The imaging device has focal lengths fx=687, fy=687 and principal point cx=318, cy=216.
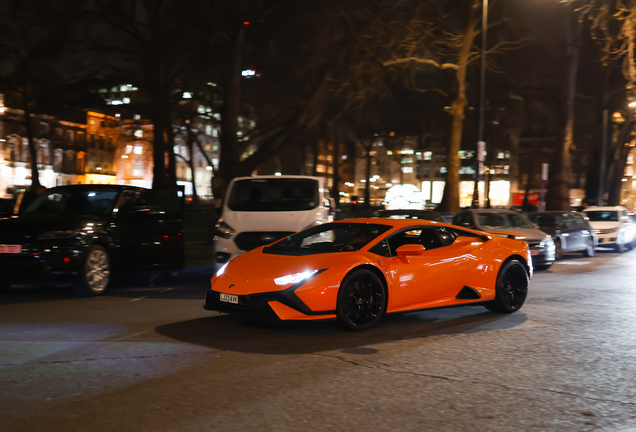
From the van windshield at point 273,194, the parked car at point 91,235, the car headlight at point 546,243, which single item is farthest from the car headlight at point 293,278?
the car headlight at point 546,243

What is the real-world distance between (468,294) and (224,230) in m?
4.91

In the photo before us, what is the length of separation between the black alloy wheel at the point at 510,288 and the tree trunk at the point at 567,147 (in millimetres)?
23818

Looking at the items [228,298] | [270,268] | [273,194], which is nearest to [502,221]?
[273,194]

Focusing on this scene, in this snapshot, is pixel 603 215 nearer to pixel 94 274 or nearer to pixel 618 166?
pixel 94 274

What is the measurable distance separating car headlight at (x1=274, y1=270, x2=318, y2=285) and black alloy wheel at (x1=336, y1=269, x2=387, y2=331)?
391 millimetres

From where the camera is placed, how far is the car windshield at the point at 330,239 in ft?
26.1

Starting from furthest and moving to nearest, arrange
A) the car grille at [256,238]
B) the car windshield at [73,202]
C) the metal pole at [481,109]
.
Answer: the metal pole at [481,109] → the car grille at [256,238] → the car windshield at [73,202]

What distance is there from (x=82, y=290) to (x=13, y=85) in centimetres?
2116

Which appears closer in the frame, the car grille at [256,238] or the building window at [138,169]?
the car grille at [256,238]

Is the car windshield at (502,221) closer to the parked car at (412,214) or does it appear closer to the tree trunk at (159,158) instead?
the parked car at (412,214)

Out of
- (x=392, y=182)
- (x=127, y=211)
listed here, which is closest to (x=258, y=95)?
(x=127, y=211)

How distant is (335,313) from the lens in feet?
24.1

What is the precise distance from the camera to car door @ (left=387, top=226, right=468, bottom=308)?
26.0 feet

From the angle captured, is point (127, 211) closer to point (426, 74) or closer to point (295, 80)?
point (295, 80)
